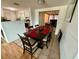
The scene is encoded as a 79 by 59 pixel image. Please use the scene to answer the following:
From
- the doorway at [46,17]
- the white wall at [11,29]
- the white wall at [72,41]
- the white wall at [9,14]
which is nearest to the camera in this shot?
the white wall at [72,41]

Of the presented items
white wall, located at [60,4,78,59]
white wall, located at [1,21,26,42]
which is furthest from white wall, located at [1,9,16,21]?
white wall, located at [60,4,78,59]

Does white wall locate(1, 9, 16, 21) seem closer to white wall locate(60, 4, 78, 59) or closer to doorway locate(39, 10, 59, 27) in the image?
doorway locate(39, 10, 59, 27)

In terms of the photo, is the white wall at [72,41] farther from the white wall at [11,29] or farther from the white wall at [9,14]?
the white wall at [9,14]

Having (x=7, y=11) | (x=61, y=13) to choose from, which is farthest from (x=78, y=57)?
(x=7, y=11)

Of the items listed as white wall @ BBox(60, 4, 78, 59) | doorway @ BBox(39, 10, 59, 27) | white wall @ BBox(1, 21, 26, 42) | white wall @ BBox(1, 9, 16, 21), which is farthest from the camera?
white wall @ BBox(1, 9, 16, 21)

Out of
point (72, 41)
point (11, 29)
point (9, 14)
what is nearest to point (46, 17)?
point (9, 14)

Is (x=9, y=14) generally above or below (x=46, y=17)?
above

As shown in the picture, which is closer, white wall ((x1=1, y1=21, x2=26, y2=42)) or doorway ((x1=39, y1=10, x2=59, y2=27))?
white wall ((x1=1, y1=21, x2=26, y2=42))

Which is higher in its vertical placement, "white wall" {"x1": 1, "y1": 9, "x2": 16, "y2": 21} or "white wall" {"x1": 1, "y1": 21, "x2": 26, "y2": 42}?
"white wall" {"x1": 1, "y1": 9, "x2": 16, "y2": 21}

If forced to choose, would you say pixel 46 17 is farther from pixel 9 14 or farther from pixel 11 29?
pixel 11 29

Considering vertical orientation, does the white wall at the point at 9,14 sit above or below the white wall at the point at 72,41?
above

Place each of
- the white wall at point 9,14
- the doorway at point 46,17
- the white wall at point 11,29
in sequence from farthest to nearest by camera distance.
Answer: the white wall at point 9,14
the doorway at point 46,17
the white wall at point 11,29

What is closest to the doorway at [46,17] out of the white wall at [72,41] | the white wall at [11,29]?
the white wall at [11,29]

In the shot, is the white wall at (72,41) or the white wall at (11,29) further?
the white wall at (11,29)
